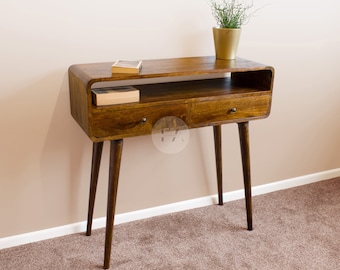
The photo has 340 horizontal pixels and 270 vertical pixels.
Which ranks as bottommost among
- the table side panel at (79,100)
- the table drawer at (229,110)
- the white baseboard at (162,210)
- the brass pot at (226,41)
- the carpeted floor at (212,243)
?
the carpeted floor at (212,243)

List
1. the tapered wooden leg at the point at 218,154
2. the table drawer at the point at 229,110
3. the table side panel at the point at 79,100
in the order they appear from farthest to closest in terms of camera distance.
Answer: the tapered wooden leg at the point at 218,154
the table drawer at the point at 229,110
the table side panel at the point at 79,100

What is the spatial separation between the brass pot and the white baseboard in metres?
0.79

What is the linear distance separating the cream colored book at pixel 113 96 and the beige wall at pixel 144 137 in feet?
0.90

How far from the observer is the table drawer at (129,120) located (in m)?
1.52

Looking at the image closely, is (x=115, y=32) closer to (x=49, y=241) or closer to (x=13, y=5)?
(x=13, y=5)

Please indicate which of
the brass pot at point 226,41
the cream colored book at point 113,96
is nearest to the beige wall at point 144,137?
the brass pot at point 226,41

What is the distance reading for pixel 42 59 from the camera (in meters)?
1.69

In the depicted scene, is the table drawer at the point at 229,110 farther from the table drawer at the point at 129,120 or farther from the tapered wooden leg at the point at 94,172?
the tapered wooden leg at the point at 94,172

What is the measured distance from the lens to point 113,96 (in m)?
1.54

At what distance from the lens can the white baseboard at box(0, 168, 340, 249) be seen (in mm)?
1869

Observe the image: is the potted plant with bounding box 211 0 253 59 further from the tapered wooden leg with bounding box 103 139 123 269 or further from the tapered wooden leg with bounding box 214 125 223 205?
the tapered wooden leg with bounding box 103 139 123 269

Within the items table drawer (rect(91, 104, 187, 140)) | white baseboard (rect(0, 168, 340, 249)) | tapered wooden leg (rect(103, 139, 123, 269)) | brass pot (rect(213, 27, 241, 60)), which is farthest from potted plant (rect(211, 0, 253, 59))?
white baseboard (rect(0, 168, 340, 249))

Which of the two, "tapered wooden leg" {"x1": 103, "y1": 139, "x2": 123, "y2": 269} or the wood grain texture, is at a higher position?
the wood grain texture

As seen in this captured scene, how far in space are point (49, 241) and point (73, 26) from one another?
37.4 inches
